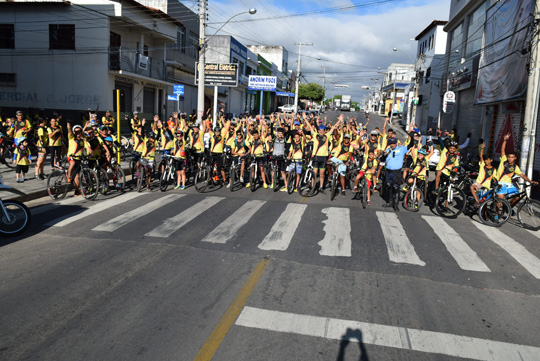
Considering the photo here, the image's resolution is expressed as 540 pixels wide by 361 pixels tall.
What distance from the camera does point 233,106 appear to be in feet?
173

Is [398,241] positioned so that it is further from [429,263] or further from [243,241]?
[243,241]

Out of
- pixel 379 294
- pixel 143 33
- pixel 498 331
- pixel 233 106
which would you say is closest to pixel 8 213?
pixel 379 294

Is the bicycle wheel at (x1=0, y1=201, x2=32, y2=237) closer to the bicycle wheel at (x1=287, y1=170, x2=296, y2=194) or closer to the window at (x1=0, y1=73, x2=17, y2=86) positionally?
the bicycle wheel at (x1=287, y1=170, x2=296, y2=194)

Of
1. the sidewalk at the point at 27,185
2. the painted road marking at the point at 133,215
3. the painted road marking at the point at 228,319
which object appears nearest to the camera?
the painted road marking at the point at 228,319

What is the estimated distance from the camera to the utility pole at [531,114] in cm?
1215

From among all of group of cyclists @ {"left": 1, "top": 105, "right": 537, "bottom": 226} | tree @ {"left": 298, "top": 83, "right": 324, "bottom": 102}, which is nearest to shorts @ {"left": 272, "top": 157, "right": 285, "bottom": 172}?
group of cyclists @ {"left": 1, "top": 105, "right": 537, "bottom": 226}

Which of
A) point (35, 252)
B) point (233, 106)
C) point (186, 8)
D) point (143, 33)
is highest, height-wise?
point (186, 8)

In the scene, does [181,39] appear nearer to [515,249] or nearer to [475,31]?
[475,31]

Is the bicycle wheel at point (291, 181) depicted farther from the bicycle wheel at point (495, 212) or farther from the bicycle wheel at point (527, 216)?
the bicycle wheel at point (527, 216)

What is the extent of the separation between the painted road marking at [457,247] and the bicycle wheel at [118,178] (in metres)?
7.90

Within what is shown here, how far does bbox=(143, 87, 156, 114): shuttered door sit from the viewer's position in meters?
31.4

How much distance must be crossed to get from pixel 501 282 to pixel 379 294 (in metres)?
1.98

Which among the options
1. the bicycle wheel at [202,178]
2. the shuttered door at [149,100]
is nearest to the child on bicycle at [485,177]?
the bicycle wheel at [202,178]

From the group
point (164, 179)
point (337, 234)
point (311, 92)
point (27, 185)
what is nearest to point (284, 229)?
point (337, 234)
